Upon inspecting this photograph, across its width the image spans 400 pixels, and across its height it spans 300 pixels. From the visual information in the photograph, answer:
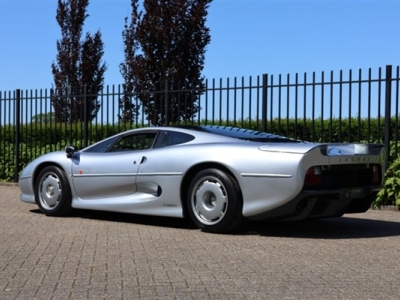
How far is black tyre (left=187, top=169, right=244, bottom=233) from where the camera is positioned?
27.1 ft

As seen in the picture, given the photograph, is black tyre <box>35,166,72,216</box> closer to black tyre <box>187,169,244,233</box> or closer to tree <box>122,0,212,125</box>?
black tyre <box>187,169,244,233</box>

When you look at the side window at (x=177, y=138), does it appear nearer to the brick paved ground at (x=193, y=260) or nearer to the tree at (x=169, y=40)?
the brick paved ground at (x=193, y=260)

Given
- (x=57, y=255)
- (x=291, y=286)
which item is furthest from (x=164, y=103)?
(x=291, y=286)

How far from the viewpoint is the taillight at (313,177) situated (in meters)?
7.95

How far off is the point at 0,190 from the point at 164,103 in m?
3.92

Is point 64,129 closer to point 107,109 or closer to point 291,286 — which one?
point 107,109

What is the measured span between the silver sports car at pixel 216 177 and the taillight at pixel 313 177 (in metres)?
0.01

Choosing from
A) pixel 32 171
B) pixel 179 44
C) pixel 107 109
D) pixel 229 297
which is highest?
pixel 179 44

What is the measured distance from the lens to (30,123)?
18.1m

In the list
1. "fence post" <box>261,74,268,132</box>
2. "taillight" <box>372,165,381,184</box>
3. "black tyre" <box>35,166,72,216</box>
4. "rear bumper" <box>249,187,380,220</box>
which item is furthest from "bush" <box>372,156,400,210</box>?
"black tyre" <box>35,166,72,216</box>

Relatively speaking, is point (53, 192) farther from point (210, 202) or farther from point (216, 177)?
point (216, 177)

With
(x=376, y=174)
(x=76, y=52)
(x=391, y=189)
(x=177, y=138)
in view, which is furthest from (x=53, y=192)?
(x=76, y=52)

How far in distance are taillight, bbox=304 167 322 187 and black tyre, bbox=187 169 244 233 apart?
788mm

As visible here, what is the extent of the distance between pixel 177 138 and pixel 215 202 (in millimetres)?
1227
